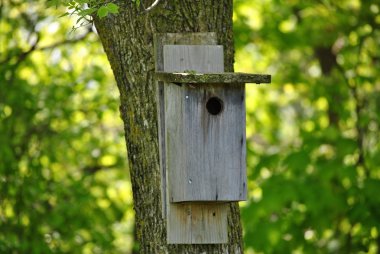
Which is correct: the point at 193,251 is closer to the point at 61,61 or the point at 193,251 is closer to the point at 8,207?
the point at 8,207

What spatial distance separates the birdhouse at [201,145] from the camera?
3670 mm

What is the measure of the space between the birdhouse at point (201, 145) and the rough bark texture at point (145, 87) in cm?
7


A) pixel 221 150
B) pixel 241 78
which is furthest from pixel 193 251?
pixel 241 78

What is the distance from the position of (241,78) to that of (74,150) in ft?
16.3

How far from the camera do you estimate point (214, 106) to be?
3.73 meters

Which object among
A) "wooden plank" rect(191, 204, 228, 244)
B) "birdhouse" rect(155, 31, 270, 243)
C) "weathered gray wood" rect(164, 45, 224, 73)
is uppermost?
"weathered gray wood" rect(164, 45, 224, 73)

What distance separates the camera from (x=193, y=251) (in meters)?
3.77

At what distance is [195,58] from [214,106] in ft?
1.14

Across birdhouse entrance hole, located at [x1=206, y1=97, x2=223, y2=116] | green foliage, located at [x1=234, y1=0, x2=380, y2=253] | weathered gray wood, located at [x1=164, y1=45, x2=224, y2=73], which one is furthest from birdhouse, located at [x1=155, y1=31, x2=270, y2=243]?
green foliage, located at [x1=234, y1=0, x2=380, y2=253]

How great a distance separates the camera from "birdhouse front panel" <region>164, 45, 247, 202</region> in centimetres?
367

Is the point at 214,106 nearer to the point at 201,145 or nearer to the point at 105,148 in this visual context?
the point at 201,145

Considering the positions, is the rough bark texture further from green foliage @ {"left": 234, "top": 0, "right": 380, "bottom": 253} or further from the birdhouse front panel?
→ green foliage @ {"left": 234, "top": 0, "right": 380, "bottom": 253}

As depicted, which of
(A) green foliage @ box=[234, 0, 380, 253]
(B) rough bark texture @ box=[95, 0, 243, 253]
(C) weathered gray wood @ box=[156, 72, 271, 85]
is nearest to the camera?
(C) weathered gray wood @ box=[156, 72, 271, 85]

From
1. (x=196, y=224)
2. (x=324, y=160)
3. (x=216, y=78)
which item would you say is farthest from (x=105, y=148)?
(x=216, y=78)
